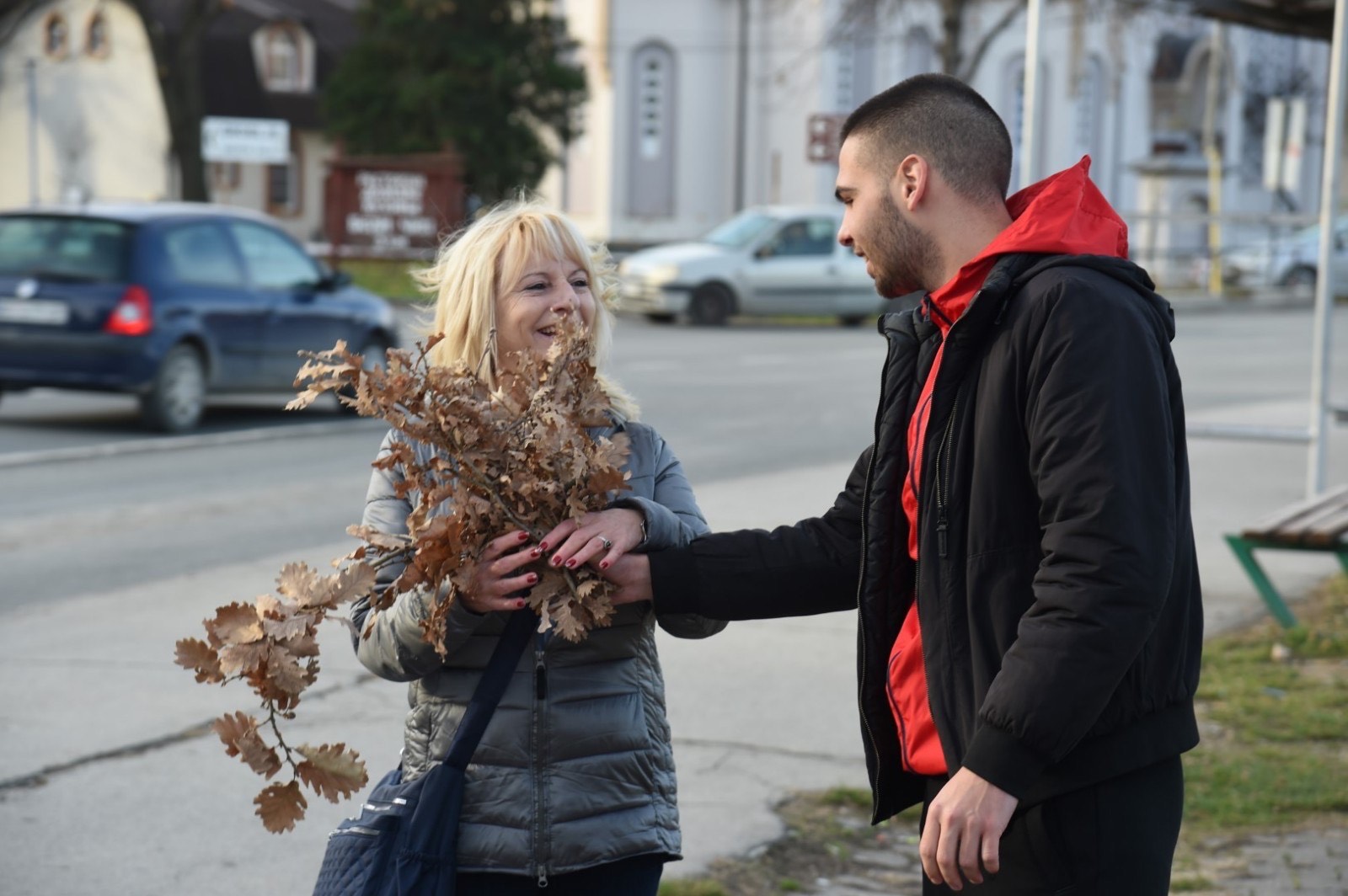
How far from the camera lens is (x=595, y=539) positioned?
2.78 m

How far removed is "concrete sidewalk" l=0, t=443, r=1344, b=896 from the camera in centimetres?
473

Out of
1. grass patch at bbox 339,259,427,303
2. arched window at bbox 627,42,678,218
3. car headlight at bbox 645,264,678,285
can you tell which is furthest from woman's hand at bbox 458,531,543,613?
arched window at bbox 627,42,678,218

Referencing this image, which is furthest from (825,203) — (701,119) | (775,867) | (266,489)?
(775,867)

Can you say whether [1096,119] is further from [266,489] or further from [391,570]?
[391,570]

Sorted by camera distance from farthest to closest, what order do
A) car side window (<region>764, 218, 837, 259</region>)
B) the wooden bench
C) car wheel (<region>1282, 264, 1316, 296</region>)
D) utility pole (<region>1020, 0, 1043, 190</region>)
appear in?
car wheel (<region>1282, 264, 1316, 296</region>), car side window (<region>764, 218, 837, 259</region>), utility pole (<region>1020, 0, 1043, 190</region>), the wooden bench

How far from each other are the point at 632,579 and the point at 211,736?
3366 millimetres

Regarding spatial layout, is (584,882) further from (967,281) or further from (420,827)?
(967,281)

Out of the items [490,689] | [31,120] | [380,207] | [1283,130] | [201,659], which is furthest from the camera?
[31,120]

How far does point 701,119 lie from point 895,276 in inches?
1739

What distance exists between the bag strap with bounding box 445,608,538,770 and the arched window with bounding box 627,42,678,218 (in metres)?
43.5

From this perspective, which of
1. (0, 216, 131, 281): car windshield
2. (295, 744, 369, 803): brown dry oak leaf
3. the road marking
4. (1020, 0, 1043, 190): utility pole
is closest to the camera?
(295, 744, 369, 803): brown dry oak leaf

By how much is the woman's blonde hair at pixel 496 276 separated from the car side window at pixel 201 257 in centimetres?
1075

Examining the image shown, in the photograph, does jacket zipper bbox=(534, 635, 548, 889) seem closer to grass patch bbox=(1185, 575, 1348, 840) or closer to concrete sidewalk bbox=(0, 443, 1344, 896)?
concrete sidewalk bbox=(0, 443, 1344, 896)

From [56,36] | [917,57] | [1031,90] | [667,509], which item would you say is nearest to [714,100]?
[917,57]
